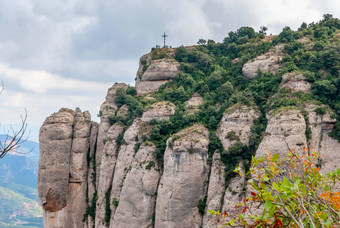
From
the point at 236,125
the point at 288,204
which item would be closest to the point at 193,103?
the point at 236,125

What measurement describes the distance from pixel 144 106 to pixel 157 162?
30.8 feet

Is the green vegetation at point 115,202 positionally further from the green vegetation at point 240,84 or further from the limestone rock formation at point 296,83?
the limestone rock formation at point 296,83

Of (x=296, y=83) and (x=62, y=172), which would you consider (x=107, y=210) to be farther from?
(x=296, y=83)

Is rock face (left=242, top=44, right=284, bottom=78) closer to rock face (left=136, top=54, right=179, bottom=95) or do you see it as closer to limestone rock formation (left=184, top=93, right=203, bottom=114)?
limestone rock formation (left=184, top=93, right=203, bottom=114)

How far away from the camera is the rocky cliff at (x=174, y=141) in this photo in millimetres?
35719

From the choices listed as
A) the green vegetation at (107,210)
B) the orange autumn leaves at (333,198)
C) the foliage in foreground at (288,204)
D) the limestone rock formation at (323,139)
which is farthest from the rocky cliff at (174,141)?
the foliage in foreground at (288,204)

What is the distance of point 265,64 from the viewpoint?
4606 centimetres

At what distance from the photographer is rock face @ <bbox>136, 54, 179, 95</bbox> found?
5362 cm

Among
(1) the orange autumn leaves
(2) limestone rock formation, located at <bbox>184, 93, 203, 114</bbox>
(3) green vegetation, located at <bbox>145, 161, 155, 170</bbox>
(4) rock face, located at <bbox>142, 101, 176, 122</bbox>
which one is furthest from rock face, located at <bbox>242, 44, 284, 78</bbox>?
(1) the orange autumn leaves

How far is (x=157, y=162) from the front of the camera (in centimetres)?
4072

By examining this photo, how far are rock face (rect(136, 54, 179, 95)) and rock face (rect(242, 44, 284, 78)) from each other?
37.2 ft

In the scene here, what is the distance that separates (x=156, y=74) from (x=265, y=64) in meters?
15.9

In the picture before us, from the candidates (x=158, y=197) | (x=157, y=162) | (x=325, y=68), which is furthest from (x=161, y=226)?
(x=325, y=68)

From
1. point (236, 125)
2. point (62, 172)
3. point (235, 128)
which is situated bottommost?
point (62, 172)
